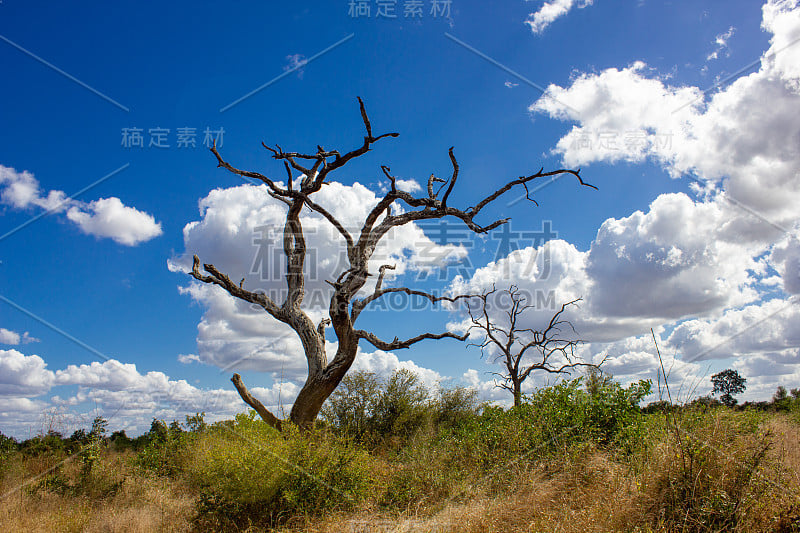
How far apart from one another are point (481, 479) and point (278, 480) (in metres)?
2.95

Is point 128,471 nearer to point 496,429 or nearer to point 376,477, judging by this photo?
point 376,477

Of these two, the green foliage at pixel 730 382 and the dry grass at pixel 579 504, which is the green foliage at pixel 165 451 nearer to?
the dry grass at pixel 579 504

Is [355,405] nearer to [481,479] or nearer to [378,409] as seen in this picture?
[378,409]

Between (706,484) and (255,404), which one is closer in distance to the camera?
(706,484)

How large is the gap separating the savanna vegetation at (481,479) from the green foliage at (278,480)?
2 centimetres

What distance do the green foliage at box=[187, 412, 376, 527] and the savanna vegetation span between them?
19 mm

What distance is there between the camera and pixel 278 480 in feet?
18.9

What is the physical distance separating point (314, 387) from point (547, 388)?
4.38m

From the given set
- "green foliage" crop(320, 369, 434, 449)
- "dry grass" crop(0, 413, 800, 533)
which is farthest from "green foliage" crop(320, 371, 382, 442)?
"dry grass" crop(0, 413, 800, 533)

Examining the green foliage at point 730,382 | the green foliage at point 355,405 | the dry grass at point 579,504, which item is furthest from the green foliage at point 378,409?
the green foliage at point 730,382

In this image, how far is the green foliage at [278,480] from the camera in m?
5.66

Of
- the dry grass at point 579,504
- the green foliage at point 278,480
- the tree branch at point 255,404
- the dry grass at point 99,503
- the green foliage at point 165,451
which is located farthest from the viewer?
the green foliage at point 165,451

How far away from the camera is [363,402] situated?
44.8 feet

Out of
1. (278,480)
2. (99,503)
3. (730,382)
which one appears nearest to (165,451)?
(99,503)
